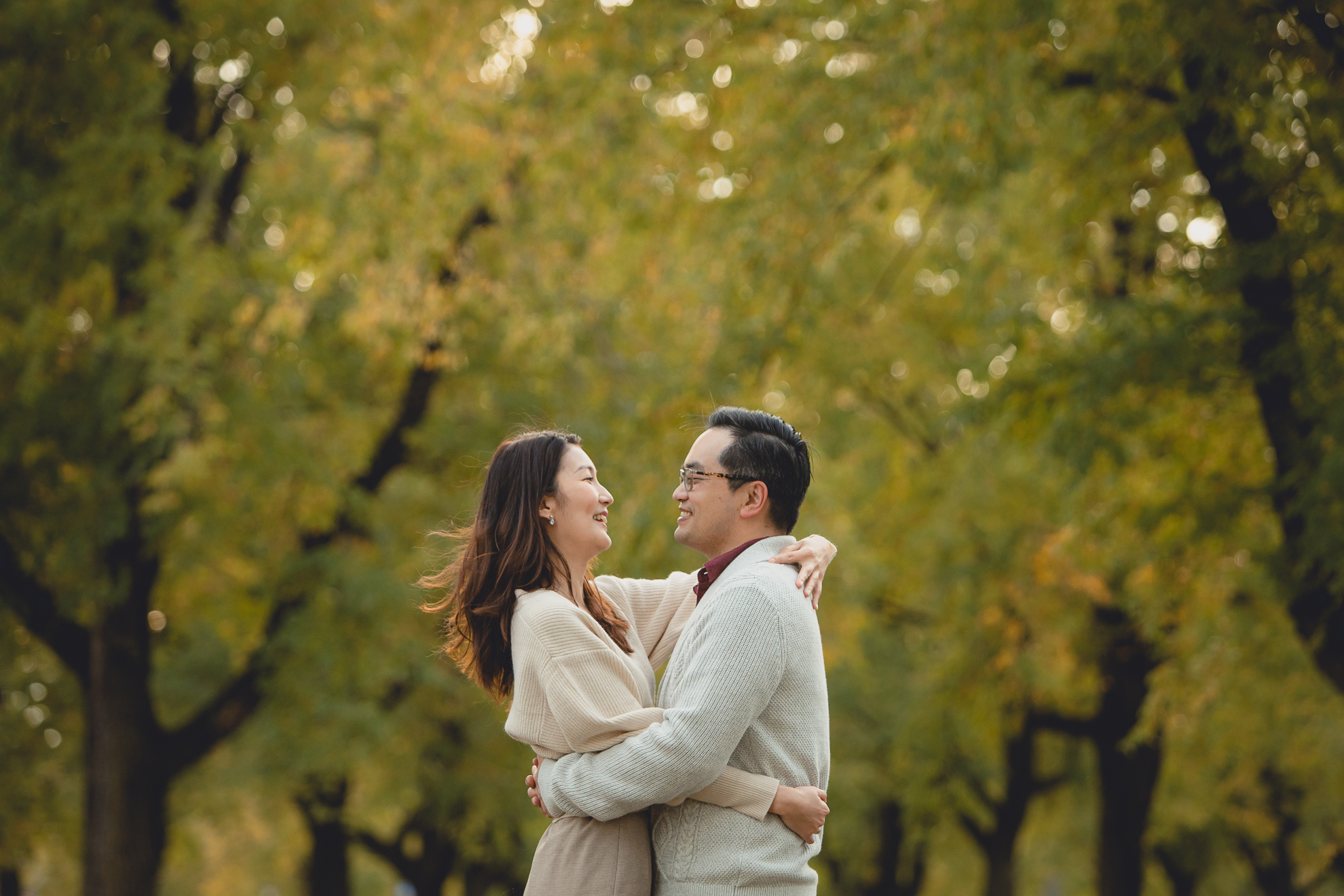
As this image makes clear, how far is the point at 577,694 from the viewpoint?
329 cm

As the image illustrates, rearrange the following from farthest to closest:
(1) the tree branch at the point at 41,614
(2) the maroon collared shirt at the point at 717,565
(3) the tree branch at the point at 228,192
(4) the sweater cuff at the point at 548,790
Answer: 1. (3) the tree branch at the point at 228,192
2. (1) the tree branch at the point at 41,614
3. (2) the maroon collared shirt at the point at 717,565
4. (4) the sweater cuff at the point at 548,790

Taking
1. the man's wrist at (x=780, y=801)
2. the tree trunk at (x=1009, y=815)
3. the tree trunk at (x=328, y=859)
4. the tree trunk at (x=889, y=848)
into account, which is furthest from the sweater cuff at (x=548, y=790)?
the tree trunk at (x=889, y=848)

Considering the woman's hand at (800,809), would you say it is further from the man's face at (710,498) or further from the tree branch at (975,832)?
the tree branch at (975,832)

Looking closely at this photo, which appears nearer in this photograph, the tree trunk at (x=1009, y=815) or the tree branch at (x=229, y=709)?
the tree branch at (x=229, y=709)

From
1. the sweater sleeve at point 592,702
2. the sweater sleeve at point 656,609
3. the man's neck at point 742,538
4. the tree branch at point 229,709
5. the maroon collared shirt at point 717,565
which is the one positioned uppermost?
the man's neck at point 742,538

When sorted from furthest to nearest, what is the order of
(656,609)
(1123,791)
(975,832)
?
(975,832) → (1123,791) → (656,609)

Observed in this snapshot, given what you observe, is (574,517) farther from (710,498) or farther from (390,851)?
(390,851)

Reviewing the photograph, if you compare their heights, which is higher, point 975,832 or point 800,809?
point 800,809

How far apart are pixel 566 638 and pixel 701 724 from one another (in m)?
0.48

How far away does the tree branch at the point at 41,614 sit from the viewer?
11.4 metres

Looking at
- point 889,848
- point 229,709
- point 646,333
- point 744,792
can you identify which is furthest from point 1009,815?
point 744,792

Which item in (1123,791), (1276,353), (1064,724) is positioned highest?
(1276,353)

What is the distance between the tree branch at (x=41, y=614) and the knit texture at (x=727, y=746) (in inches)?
382

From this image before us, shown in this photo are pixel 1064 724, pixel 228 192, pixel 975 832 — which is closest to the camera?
pixel 228 192
